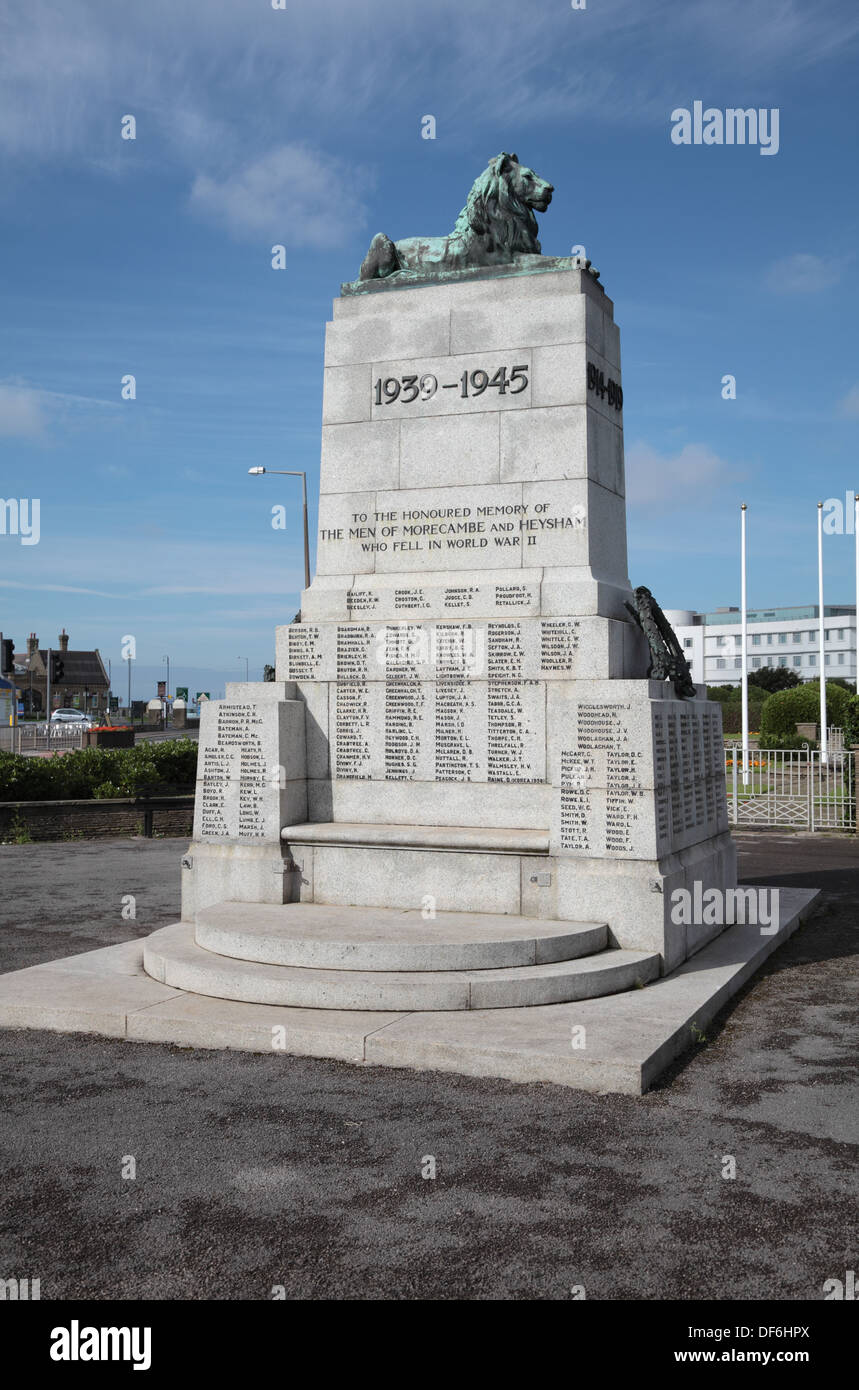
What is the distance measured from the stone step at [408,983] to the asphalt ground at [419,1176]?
2.21ft

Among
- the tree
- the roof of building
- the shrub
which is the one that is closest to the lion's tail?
the shrub

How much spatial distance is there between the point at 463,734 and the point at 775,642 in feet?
393

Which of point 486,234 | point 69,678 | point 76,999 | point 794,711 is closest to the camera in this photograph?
point 76,999

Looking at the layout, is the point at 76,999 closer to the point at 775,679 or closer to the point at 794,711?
the point at 794,711

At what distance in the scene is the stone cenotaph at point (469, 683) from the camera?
8336 mm

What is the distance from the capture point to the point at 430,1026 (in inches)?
267

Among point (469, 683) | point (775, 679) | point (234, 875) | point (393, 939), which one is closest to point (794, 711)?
point (469, 683)

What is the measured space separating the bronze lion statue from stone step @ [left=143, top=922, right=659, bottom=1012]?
6376mm

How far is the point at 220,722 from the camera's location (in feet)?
31.8

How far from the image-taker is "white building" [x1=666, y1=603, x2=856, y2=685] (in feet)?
378
